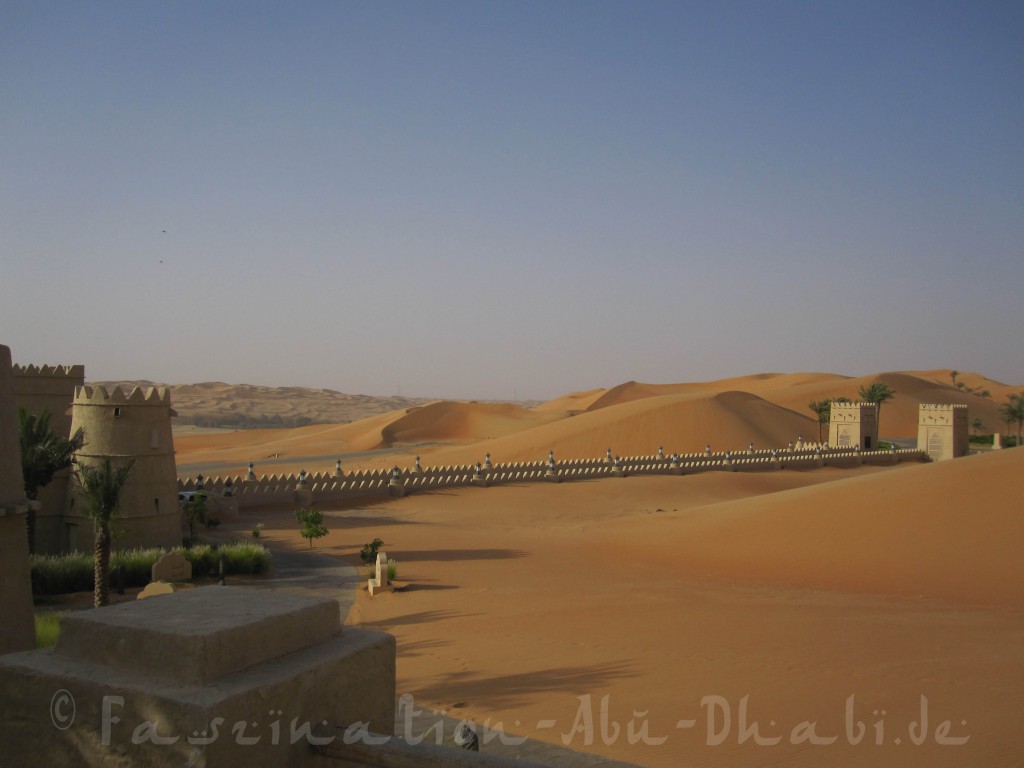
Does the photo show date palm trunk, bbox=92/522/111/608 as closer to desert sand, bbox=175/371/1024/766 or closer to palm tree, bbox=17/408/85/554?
palm tree, bbox=17/408/85/554

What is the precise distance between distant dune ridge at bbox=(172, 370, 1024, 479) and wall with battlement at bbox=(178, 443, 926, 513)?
10.5 metres

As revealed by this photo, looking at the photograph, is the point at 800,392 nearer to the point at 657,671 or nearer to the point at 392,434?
the point at 392,434

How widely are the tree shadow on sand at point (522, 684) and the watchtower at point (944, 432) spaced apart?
49692 millimetres

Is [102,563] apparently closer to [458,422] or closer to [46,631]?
[46,631]

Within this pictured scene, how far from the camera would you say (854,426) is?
53906mm

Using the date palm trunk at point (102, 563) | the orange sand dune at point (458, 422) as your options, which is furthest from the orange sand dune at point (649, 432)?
the date palm trunk at point (102, 563)

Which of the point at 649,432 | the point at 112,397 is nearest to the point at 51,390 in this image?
the point at 112,397

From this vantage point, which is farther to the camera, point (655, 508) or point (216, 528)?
point (655, 508)

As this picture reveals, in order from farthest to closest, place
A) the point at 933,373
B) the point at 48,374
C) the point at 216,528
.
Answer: the point at 933,373 → the point at 216,528 → the point at 48,374

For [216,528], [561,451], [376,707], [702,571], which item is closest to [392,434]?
[561,451]

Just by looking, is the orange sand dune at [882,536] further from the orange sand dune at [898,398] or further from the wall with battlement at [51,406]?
the orange sand dune at [898,398]

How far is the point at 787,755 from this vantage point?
7445mm

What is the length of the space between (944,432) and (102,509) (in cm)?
5196

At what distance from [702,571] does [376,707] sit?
1609 cm
